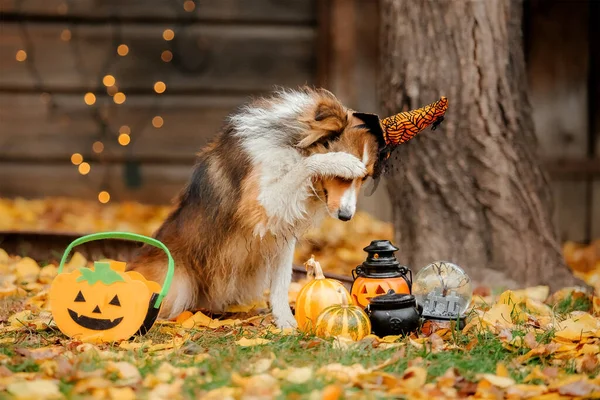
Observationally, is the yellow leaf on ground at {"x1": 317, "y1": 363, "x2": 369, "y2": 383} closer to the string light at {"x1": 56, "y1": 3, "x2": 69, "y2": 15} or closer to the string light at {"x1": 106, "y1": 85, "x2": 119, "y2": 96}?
the string light at {"x1": 106, "y1": 85, "x2": 119, "y2": 96}

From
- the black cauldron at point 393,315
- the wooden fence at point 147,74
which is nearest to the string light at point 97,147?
the wooden fence at point 147,74

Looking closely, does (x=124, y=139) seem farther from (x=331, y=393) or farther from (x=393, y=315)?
(x=331, y=393)

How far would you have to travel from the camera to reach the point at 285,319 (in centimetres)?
325

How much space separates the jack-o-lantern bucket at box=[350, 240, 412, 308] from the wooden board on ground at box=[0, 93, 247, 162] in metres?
3.66

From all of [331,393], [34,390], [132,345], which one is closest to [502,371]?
[331,393]

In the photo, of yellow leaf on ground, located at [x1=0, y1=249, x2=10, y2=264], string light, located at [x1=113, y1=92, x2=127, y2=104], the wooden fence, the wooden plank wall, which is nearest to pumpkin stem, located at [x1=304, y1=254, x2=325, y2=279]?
yellow leaf on ground, located at [x1=0, y1=249, x2=10, y2=264]

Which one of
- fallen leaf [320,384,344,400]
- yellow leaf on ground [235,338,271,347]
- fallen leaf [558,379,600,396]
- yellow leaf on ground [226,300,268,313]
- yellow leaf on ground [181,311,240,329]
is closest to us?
fallen leaf [320,384,344,400]

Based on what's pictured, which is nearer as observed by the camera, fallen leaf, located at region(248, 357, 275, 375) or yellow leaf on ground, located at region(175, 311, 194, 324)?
fallen leaf, located at region(248, 357, 275, 375)

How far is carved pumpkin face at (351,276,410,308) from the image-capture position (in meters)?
3.07

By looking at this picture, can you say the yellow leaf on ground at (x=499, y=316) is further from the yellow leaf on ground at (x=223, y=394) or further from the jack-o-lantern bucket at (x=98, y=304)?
the jack-o-lantern bucket at (x=98, y=304)

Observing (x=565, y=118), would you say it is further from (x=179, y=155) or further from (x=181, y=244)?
(x=181, y=244)

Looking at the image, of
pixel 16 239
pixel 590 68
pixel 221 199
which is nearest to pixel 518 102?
pixel 221 199

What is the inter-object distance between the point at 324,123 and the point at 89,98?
4.03 m

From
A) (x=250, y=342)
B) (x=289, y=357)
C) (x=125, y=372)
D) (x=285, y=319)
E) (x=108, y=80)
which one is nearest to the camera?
(x=125, y=372)
